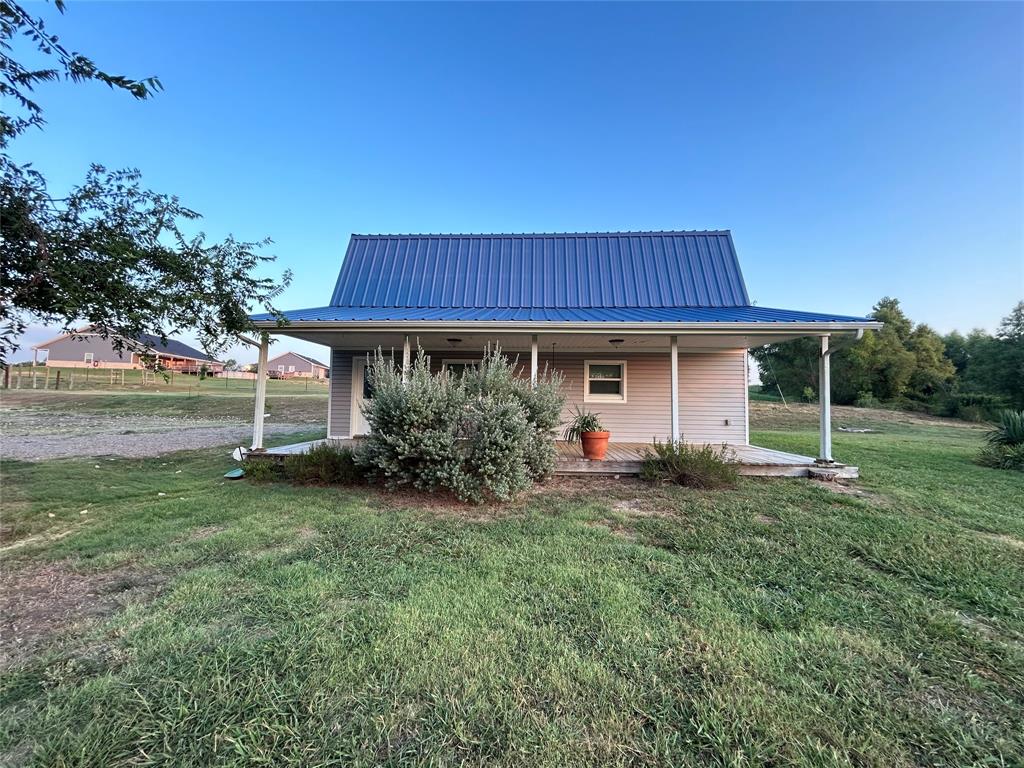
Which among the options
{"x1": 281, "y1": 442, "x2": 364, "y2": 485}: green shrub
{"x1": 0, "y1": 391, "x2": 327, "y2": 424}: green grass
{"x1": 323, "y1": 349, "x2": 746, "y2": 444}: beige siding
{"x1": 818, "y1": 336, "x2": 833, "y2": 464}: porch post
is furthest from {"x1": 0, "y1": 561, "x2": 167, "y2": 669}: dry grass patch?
{"x1": 0, "y1": 391, "x2": 327, "y2": 424}: green grass

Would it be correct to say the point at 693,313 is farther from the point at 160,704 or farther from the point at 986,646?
the point at 160,704

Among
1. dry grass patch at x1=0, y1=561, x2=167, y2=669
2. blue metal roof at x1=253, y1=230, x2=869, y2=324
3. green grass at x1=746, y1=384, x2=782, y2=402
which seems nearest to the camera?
dry grass patch at x1=0, y1=561, x2=167, y2=669

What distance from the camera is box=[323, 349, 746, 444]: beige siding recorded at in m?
9.62

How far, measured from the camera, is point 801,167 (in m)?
12.8

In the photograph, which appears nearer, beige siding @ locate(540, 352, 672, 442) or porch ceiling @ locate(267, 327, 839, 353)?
porch ceiling @ locate(267, 327, 839, 353)

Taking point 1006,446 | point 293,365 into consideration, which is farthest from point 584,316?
point 293,365

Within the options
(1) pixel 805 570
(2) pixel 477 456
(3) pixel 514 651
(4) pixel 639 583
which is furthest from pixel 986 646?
(2) pixel 477 456

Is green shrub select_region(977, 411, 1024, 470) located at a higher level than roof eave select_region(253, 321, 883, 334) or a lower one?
lower

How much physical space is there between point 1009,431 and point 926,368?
26.7 m

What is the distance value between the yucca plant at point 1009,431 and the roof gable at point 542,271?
6.48 meters

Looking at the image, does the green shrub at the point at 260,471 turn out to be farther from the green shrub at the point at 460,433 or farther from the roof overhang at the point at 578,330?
the roof overhang at the point at 578,330

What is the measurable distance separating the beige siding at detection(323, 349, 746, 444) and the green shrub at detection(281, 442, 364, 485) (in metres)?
3.41

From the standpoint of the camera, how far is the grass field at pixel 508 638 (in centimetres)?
167

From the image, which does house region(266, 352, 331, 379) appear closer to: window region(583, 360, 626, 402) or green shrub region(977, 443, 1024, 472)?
window region(583, 360, 626, 402)
